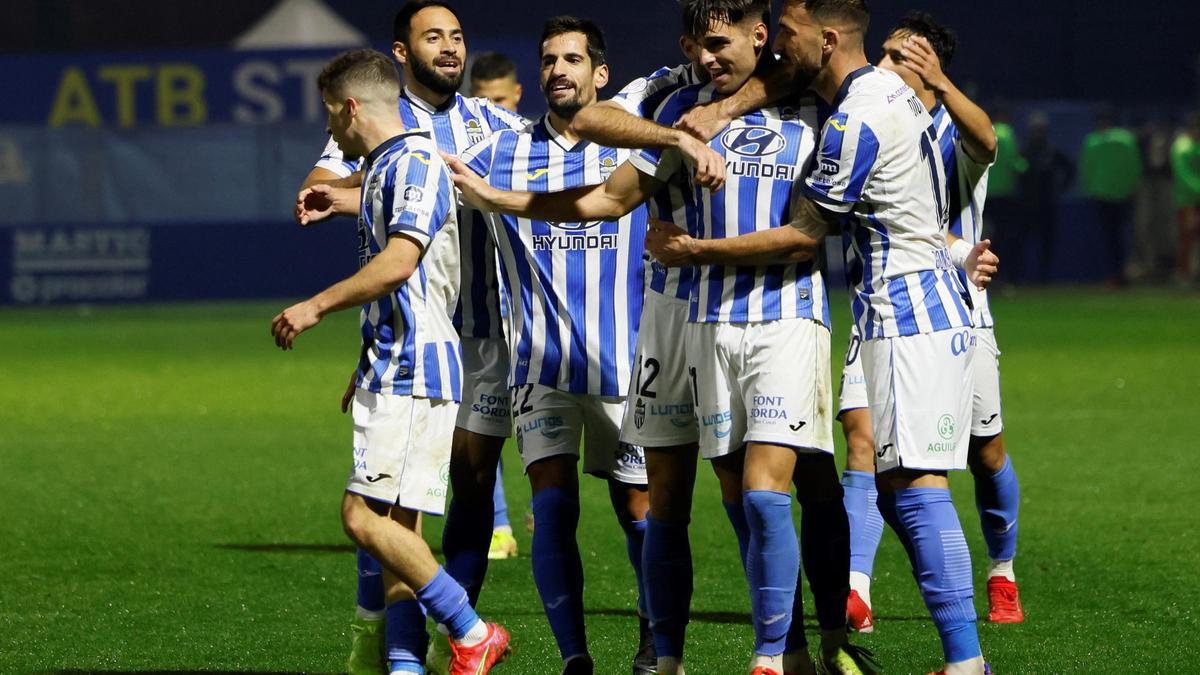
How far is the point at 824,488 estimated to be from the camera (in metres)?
5.16

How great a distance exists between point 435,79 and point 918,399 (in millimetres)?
2020

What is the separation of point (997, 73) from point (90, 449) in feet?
63.8

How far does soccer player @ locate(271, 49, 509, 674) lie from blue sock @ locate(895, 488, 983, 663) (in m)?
1.19

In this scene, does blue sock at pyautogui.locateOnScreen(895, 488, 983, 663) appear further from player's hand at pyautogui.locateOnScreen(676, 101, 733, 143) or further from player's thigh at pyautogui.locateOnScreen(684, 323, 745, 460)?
player's hand at pyautogui.locateOnScreen(676, 101, 733, 143)

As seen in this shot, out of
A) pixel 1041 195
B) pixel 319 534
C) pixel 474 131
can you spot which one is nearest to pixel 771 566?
pixel 474 131

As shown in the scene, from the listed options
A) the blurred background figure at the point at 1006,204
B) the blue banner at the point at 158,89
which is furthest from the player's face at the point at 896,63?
the blue banner at the point at 158,89

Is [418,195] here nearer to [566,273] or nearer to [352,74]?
[352,74]

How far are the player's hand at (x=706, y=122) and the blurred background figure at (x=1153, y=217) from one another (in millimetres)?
20249

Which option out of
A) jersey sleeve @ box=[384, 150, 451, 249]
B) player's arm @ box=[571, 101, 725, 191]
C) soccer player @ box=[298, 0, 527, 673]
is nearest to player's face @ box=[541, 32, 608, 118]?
soccer player @ box=[298, 0, 527, 673]

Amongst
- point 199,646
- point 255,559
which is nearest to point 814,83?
point 199,646

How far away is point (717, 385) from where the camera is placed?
16.3ft

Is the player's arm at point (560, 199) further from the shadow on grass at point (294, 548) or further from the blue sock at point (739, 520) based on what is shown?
the shadow on grass at point (294, 548)

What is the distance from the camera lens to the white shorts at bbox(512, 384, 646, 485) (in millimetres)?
5496

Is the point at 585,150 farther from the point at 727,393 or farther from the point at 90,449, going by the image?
the point at 90,449
